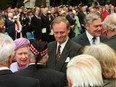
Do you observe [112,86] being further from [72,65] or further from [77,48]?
[77,48]

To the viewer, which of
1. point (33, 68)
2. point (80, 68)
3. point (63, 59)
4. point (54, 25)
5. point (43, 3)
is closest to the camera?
point (80, 68)

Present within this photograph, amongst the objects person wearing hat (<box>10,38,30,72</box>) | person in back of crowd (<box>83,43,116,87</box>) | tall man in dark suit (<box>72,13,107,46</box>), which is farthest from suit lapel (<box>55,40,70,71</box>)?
person in back of crowd (<box>83,43,116,87</box>)

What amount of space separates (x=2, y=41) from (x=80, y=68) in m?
0.87

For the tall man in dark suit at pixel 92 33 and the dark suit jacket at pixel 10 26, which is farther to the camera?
the dark suit jacket at pixel 10 26

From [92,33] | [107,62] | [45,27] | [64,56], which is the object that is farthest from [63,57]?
[45,27]

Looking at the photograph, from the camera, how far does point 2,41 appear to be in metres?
3.89

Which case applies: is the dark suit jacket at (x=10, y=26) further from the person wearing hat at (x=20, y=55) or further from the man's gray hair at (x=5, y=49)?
the man's gray hair at (x=5, y=49)

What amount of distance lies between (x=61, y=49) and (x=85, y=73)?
8.92ft

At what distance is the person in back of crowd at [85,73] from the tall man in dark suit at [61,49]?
2379 mm

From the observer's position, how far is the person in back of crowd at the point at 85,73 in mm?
3408

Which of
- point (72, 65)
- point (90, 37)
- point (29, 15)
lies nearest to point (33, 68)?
point (72, 65)

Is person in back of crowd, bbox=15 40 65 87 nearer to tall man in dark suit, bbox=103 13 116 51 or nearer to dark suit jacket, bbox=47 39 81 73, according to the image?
dark suit jacket, bbox=47 39 81 73

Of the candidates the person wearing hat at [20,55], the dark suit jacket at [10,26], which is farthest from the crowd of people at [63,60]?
the dark suit jacket at [10,26]

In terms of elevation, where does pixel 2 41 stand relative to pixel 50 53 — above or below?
above
